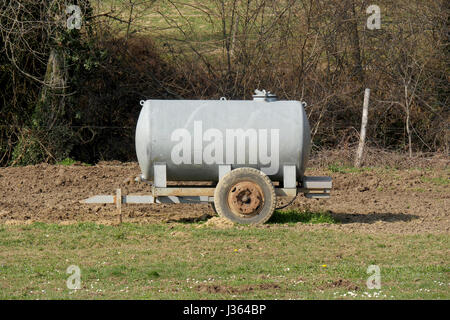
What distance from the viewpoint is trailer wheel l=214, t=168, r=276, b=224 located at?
37.3 feet

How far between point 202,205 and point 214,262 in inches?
189

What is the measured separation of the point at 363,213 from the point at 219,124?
10.8ft

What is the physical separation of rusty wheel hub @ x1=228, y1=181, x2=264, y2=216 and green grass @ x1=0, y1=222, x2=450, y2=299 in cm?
36

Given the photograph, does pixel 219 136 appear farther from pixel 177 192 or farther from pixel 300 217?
pixel 300 217

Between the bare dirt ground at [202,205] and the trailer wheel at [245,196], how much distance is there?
31 cm

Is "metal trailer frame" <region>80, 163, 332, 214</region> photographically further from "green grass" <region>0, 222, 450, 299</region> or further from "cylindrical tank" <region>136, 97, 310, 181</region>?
"green grass" <region>0, 222, 450, 299</region>

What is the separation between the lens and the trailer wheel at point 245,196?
37.3ft

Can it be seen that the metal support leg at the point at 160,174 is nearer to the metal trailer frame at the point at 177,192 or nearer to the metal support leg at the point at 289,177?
the metal trailer frame at the point at 177,192

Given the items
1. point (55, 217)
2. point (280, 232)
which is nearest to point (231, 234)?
point (280, 232)

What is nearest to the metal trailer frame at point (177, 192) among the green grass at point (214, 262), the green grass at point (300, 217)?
the green grass at point (214, 262)

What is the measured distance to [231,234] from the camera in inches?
426

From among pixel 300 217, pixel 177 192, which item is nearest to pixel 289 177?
pixel 300 217

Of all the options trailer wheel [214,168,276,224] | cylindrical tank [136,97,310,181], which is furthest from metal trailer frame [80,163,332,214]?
trailer wheel [214,168,276,224]

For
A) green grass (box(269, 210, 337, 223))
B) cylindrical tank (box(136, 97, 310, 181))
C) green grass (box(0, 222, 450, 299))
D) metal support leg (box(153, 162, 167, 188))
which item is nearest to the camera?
green grass (box(0, 222, 450, 299))
